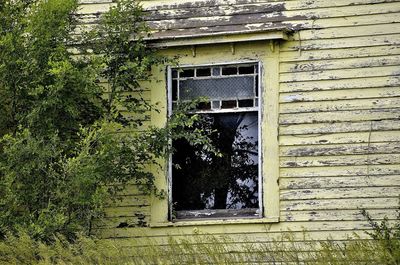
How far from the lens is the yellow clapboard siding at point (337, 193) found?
12.4 m

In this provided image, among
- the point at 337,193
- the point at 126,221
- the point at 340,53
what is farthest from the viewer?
the point at 126,221

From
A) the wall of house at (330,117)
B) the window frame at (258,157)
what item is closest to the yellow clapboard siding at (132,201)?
the wall of house at (330,117)

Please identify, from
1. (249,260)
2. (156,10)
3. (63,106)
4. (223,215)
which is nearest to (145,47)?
(156,10)

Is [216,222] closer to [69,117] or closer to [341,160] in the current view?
[341,160]

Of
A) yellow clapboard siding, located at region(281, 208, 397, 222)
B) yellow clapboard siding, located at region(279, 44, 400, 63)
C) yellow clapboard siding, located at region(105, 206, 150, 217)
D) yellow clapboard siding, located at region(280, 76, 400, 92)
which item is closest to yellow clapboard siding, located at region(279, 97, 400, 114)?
yellow clapboard siding, located at region(280, 76, 400, 92)

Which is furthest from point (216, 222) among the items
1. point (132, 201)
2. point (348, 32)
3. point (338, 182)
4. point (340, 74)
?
point (348, 32)

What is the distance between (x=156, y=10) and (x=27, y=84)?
2101mm

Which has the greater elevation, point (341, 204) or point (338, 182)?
point (338, 182)

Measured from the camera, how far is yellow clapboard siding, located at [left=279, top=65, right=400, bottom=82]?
41.1ft

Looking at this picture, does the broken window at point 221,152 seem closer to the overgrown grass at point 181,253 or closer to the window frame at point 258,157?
the window frame at point 258,157

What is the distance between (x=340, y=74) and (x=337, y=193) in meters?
1.42

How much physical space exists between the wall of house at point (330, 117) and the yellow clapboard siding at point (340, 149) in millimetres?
12

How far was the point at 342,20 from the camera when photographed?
503 inches

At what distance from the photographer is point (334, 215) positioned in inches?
493
